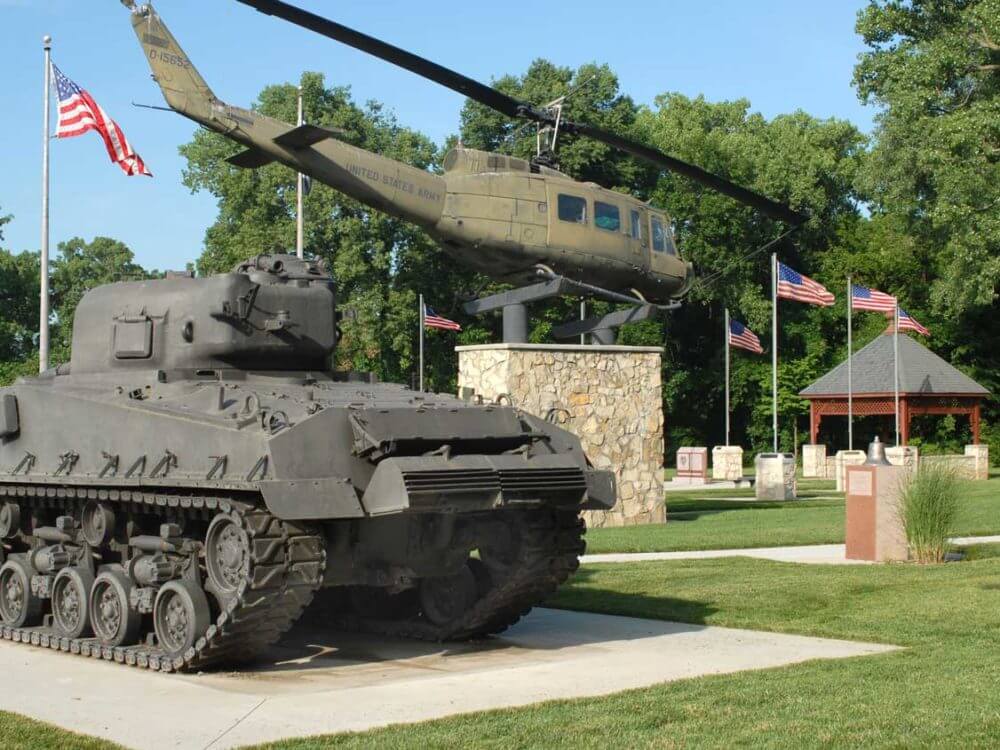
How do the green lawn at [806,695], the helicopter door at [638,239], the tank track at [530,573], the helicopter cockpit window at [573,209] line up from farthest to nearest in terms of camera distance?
the helicopter door at [638,239]
the helicopter cockpit window at [573,209]
the tank track at [530,573]
the green lawn at [806,695]

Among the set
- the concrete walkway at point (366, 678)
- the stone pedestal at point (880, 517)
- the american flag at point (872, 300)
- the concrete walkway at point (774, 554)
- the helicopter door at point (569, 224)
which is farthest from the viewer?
the american flag at point (872, 300)

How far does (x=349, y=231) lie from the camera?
168 ft

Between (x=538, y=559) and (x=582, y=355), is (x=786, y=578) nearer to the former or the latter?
(x=538, y=559)

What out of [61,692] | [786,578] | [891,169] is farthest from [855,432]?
[61,692]

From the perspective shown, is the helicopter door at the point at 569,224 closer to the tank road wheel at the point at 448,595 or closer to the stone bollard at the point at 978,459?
the tank road wheel at the point at 448,595

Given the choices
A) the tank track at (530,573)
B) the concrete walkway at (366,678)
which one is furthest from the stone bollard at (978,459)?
the tank track at (530,573)

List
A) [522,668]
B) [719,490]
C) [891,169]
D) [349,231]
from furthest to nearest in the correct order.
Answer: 1. [349,231]
2. [891,169]
3. [719,490]
4. [522,668]

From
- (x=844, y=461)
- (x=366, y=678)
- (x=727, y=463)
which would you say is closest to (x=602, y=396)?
(x=366, y=678)

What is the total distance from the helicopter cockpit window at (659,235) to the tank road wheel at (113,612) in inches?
647

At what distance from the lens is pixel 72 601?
1217 cm

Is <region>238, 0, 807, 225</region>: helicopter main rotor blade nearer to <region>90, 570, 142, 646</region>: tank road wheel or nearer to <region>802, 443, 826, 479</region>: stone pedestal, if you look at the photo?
<region>90, 570, 142, 646</region>: tank road wheel

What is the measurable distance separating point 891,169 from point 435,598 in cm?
3418

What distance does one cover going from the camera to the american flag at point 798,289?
126 ft

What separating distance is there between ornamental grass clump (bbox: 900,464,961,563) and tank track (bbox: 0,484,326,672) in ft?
32.9
